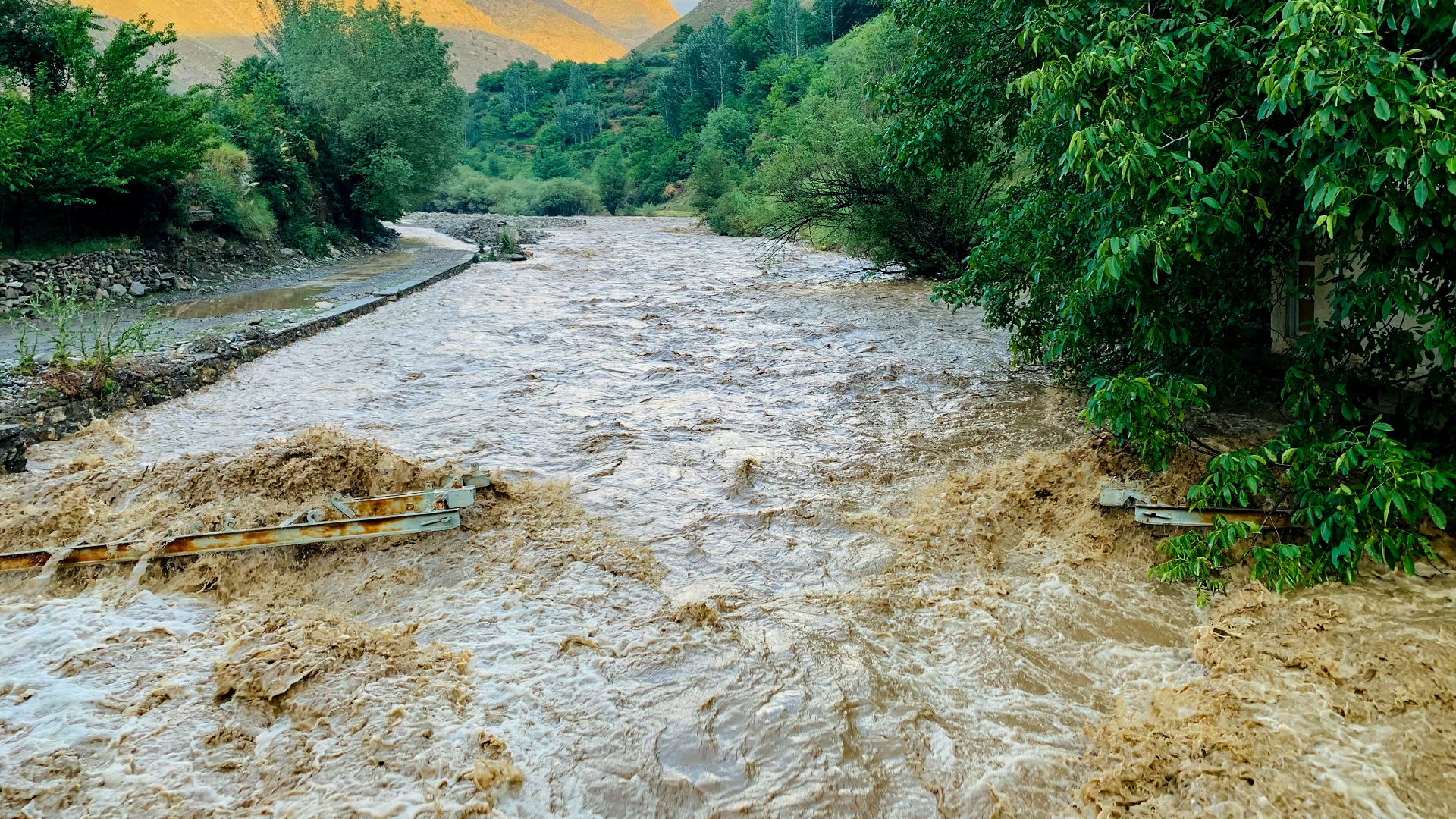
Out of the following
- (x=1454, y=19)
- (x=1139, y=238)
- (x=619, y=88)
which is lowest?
(x=1139, y=238)

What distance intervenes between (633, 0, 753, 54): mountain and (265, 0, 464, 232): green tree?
394 feet

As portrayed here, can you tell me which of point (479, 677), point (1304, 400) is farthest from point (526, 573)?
point (1304, 400)

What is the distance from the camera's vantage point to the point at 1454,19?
3758 millimetres

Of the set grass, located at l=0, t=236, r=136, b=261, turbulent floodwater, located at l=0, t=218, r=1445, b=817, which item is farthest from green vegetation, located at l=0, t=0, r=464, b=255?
turbulent floodwater, located at l=0, t=218, r=1445, b=817

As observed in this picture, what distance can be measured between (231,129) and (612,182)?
46.0 metres

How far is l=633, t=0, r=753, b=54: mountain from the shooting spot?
148375 mm

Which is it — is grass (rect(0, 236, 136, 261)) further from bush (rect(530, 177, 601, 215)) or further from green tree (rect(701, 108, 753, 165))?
bush (rect(530, 177, 601, 215))

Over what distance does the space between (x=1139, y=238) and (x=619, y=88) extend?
410ft

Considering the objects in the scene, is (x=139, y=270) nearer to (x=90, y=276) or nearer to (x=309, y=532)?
(x=90, y=276)

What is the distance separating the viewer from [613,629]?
4875mm

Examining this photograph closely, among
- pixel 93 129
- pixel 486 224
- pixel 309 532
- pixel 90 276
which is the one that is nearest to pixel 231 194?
pixel 93 129

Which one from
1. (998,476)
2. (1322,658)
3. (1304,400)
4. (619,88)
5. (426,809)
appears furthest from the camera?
(619,88)

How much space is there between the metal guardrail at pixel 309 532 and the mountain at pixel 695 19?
492 feet

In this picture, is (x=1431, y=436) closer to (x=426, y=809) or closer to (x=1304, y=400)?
(x=1304, y=400)
